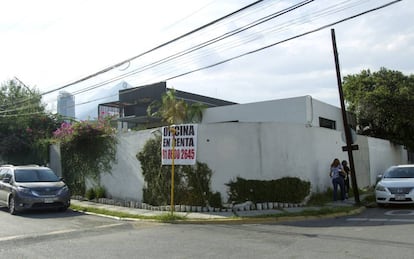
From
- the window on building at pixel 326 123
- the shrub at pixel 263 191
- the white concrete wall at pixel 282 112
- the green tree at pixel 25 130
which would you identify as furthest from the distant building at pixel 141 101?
the shrub at pixel 263 191

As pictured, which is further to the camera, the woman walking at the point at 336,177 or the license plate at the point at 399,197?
the woman walking at the point at 336,177

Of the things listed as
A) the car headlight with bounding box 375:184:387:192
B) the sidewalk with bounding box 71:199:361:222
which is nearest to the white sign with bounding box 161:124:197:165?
the sidewalk with bounding box 71:199:361:222

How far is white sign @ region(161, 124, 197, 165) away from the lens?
13.5m

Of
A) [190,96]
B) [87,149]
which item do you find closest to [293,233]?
[87,149]

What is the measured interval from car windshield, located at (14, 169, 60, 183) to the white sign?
4.15 metres

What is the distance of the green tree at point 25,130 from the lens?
22016mm

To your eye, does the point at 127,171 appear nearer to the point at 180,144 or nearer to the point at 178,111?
the point at 180,144

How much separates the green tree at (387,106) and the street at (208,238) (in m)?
15.5

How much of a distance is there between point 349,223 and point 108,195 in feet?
31.0

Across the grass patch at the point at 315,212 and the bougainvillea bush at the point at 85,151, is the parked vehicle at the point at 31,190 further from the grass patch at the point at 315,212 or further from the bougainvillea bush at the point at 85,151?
the grass patch at the point at 315,212

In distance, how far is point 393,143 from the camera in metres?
27.3

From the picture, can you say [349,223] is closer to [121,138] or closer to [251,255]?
[251,255]

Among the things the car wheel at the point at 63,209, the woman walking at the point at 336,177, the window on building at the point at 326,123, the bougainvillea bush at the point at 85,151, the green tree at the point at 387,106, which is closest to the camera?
the car wheel at the point at 63,209

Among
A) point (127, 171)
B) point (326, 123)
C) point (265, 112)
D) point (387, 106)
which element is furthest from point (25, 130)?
point (387, 106)
